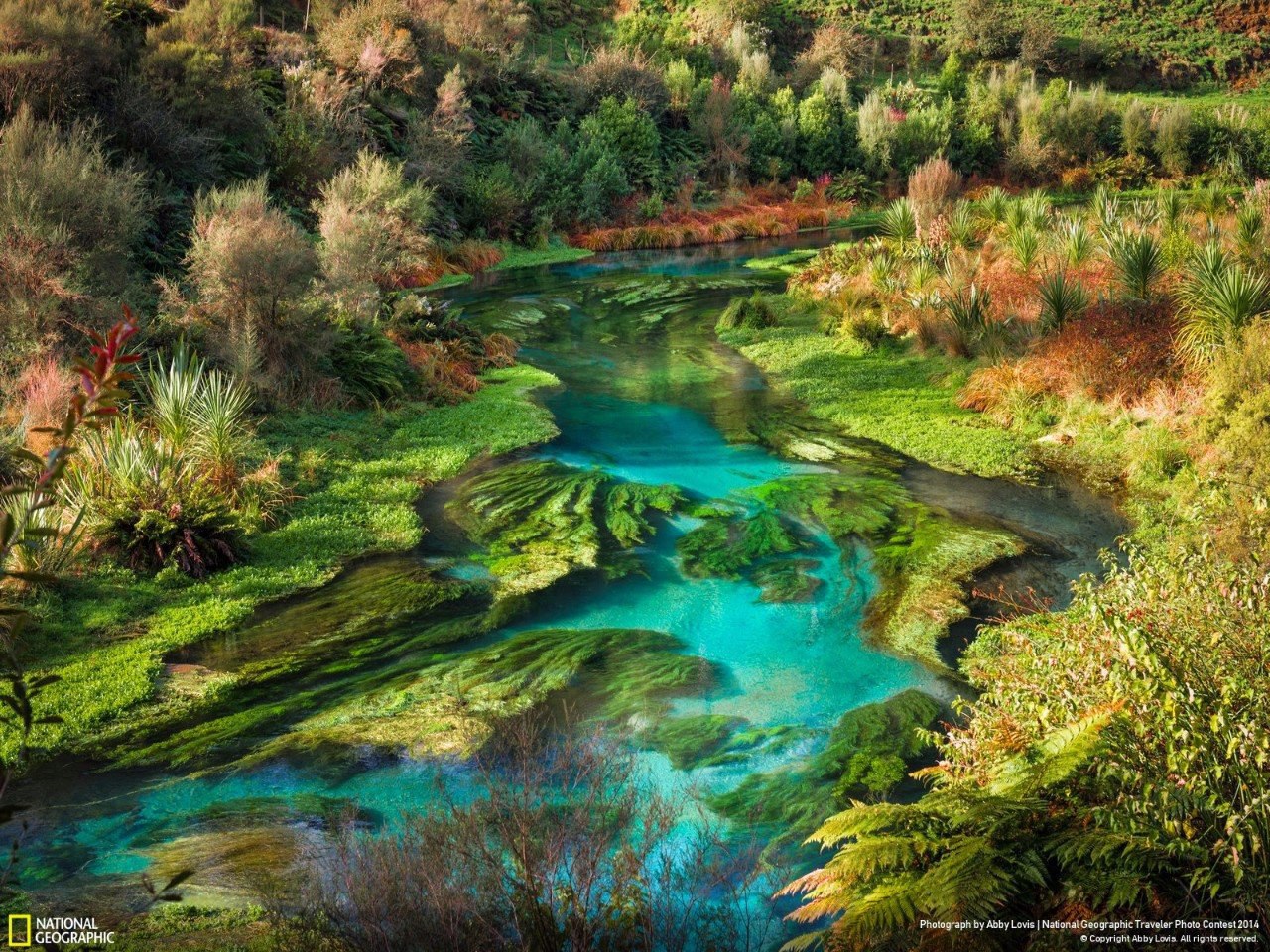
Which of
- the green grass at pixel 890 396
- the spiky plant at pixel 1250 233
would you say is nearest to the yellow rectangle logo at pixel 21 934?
the green grass at pixel 890 396

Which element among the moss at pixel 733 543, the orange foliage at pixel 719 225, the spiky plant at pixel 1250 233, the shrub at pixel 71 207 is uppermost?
the shrub at pixel 71 207

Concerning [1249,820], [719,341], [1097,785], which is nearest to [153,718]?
[1097,785]

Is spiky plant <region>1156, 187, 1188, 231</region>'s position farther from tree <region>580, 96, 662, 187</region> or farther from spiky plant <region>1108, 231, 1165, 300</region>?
tree <region>580, 96, 662, 187</region>

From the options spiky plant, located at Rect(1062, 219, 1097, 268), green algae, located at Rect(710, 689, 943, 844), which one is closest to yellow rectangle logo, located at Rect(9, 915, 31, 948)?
green algae, located at Rect(710, 689, 943, 844)

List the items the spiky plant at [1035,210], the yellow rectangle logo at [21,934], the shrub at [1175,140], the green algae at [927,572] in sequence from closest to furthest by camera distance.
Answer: the yellow rectangle logo at [21,934] < the green algae at [927,572] < the spiky plant at [1035,210] < the shrub at [1175,140]

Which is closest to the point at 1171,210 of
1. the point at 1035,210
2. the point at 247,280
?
the point at 1035,210

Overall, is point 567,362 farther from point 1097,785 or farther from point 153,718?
point 1097,785

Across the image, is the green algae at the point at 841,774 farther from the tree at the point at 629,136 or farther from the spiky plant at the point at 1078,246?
the tree at the point at 629,136

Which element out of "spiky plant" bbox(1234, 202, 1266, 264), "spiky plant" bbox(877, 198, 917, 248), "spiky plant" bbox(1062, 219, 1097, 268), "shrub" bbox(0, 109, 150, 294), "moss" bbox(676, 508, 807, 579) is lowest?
Answer: "moss" bbox(676, 508, 807, 579)
